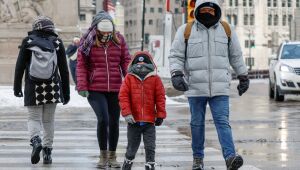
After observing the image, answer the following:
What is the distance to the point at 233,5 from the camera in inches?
6767

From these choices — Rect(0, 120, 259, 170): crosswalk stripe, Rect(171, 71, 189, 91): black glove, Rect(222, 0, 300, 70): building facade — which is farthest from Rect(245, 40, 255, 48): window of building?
Rect(171, 71, 189, 91): black glove

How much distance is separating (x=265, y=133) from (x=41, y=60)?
5522mm

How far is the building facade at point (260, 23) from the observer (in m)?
166

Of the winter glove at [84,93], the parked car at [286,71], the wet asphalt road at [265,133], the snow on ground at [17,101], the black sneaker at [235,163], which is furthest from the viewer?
the parked car at [286,71]

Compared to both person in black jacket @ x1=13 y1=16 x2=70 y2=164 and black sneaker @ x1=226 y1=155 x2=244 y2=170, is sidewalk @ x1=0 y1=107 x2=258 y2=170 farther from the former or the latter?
black sneaker @ x1=226 y1=155 x2=244 y2=170

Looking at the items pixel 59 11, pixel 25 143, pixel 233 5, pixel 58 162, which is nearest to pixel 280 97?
pixel 59 11

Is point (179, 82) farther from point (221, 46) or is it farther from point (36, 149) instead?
point (36, 149)

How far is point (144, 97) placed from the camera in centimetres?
1011

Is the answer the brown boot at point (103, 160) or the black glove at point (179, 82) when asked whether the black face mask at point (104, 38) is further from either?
the black glove at point (179, 82)

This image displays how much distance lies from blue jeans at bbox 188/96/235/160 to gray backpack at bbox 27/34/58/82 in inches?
76.9

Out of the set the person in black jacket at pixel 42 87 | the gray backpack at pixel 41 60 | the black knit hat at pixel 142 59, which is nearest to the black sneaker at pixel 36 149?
the person in black jacket at pixel 42 87

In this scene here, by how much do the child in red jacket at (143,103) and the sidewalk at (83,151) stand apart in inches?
31.4

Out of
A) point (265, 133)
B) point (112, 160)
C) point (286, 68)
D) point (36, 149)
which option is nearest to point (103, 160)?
point (112, 160)

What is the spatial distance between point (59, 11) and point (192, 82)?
907 inches
